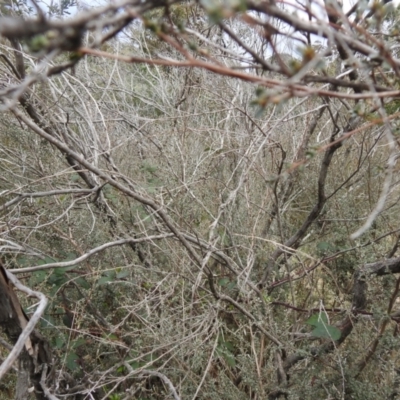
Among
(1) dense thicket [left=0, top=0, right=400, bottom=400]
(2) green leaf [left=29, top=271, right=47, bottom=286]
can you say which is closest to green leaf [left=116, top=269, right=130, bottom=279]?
(1) dense thicket [left=0, top=0, right=400, bottom=400]

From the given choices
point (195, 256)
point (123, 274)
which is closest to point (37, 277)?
point (123, 274)

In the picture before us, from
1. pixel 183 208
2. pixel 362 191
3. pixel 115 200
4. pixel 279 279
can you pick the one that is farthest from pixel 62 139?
pixel 362 191

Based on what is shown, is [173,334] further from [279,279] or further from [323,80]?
[323,80]

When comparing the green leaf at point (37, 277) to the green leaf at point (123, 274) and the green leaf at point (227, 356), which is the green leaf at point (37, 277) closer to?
the green leaf at point (123, 274)

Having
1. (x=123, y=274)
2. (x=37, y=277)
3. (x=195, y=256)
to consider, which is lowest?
(x=37, y=277)

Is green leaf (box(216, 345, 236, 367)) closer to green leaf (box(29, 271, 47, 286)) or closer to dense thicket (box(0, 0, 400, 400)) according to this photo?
dense thicket (box(0, 0, 400, 400))

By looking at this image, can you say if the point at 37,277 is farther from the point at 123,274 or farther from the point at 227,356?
the point at 227,356

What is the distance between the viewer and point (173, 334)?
184 cm

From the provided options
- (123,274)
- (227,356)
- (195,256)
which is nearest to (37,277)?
(123,274)

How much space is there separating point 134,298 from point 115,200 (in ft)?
1.73

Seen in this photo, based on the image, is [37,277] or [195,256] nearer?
[195,256]

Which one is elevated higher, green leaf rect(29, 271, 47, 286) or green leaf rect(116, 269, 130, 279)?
green leaf rect(116, 269, 130, 279)

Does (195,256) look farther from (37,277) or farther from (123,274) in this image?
(37,277)

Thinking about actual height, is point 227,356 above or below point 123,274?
below
